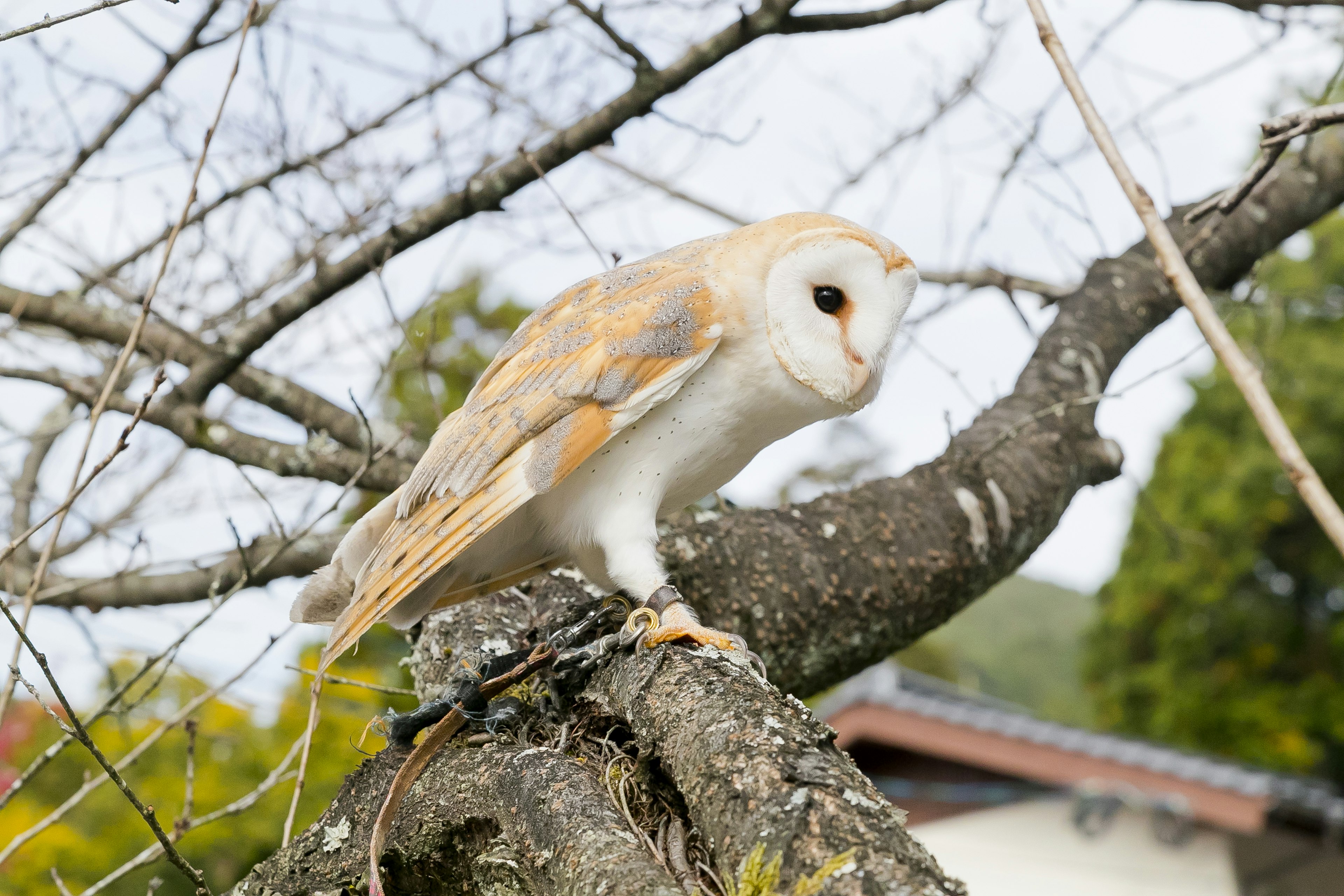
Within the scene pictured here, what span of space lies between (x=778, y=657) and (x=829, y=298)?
808 millimetres

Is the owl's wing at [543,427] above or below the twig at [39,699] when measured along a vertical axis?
above

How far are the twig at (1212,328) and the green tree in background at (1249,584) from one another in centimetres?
1158

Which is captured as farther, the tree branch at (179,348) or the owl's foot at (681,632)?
the tree branch at (179,348)

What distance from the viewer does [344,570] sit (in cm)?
169

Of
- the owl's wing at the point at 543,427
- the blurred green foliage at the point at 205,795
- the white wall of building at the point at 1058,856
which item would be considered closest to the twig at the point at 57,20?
the owl's wing at the point at 543,427

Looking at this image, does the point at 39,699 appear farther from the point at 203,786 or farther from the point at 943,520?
the point at 203,786

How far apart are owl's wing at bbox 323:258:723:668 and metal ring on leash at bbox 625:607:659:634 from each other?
0.23 metres

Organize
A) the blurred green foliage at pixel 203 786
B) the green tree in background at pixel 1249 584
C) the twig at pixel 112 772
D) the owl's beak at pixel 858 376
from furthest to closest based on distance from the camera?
the green tree in background at pixel 1249 584 < the blurred green foliage at pixel 203 786 < the owl's beak at pixel 858 376 < the twig at pixel 112 772

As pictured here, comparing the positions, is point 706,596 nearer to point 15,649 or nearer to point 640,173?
point 15,649

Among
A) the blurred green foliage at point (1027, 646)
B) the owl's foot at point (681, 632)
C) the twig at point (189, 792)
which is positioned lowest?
the owl's foot at point (681, 632)

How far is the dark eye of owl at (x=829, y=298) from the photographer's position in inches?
62.6

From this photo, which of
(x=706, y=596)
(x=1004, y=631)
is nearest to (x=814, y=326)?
(x=706, y=596)

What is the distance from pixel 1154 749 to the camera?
598 centimetres

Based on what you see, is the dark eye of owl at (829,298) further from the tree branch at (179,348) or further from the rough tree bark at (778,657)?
the tree branch at (179,348)
